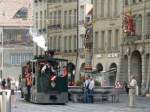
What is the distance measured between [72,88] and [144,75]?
21.8 m

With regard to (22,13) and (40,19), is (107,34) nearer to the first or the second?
(40,19)

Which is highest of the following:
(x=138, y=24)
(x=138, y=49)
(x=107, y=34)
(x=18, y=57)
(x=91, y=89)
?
(x=138, y=24)

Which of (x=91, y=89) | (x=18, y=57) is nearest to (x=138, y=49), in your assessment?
(x=91, y=89)

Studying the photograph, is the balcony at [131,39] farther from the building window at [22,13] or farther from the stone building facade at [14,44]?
the building window at [22,13]

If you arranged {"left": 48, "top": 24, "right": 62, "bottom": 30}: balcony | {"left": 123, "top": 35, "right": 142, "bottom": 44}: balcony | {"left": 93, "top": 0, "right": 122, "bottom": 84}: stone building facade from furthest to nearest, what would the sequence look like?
{"left": 48, "top": 24, "right": 62, "bottom": 30}: balcony, {"left": 93, "top": 0, "right": 122, "bottom": 84}: stone building facade, {"left": 123, "top": 35, "right": 142, "bottom": 44}: balcony

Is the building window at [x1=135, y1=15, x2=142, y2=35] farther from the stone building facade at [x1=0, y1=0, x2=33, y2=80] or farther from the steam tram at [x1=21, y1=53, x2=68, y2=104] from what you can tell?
the stone building facade at [x1=0, y1=0, x2=33, y2=80]

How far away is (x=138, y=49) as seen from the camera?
63.1 metres

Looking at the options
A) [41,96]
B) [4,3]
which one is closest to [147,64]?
[41,96]

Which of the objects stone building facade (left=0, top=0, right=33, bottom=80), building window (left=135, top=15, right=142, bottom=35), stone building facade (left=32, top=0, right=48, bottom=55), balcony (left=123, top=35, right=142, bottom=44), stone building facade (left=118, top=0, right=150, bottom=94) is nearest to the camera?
stone building facade (left=118, top=0, right=150, bottom=94)

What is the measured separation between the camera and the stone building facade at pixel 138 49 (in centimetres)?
6147

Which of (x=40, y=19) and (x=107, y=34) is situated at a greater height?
(x=40, y=19)

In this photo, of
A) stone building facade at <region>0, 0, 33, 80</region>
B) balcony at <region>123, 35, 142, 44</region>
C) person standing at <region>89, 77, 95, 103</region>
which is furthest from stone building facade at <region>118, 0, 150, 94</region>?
stone building facade at <region>0, 0, 33, 80</region>

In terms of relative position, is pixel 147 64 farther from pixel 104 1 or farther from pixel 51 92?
pixel 51 92

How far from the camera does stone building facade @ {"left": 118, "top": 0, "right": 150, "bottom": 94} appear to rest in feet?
202
